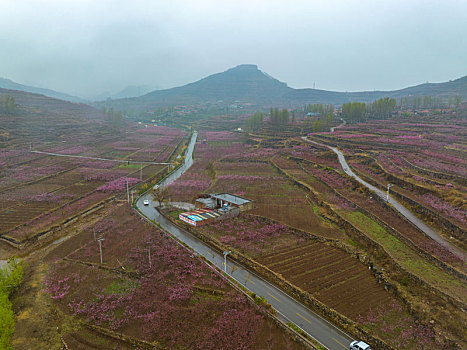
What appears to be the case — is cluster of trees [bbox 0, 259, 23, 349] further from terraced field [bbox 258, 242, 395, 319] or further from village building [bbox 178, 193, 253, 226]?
terraced field [bbox 258, 242, 395, 319]

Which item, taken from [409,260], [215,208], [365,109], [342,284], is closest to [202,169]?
[215,208]

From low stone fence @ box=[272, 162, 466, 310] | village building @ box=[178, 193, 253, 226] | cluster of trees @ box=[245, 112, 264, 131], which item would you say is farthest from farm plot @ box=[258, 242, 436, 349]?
cluster of trees @ box=[245, 112, 264, 131]

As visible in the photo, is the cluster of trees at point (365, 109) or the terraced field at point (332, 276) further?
the cluster of trees at point (365, 109)

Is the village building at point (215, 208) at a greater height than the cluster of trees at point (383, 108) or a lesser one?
lesser

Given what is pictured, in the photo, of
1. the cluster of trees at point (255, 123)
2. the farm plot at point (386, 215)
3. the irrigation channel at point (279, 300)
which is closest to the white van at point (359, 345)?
the irrigation channel at point (279, 300)

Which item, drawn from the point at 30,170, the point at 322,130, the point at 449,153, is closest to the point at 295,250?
the point at 449,153

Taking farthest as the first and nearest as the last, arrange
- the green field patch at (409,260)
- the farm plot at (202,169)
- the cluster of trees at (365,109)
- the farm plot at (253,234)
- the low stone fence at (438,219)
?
the cluster of trees at (365,109), the farm plot at (202,169), the farm plot at (253,234), the low stone fence at (438,219), the green field patch at (409,260)

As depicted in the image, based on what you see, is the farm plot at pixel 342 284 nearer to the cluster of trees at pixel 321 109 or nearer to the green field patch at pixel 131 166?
the green field patch at pixel 131 166
